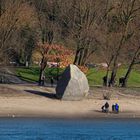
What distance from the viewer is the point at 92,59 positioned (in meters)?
82.2

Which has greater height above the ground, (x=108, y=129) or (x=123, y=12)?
(x=123, y=12)

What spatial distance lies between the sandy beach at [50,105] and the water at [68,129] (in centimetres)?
253

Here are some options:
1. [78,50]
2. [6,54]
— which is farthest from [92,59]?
[6,54]

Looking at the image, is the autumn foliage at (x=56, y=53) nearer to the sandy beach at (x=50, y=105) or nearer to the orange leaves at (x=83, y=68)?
the orange leaves at (x=83, y=68)

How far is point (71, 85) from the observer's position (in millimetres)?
60375

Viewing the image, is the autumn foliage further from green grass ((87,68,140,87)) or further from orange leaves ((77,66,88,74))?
green grass ((87,68,140,87))

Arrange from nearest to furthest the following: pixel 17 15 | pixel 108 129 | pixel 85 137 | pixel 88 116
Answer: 1. pixel 85 137
2. pixel 108 129
3. pixel 88 116
4. pixel 17 15

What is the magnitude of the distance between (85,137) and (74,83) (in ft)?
46.0

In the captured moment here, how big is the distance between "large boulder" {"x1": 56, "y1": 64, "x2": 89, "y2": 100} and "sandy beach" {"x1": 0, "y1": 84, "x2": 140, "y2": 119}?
57 cm

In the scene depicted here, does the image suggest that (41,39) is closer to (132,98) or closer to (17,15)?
(17,15)

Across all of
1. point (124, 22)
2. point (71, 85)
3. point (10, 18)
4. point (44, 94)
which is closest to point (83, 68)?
point (124, 22)

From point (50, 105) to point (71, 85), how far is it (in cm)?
255

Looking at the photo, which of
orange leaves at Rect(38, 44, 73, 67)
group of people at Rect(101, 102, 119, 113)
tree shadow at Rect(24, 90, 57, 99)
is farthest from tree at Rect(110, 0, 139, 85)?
group of people at Rect(101, 102, 119, 113)

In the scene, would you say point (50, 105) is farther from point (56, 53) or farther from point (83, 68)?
point (56, 53)
